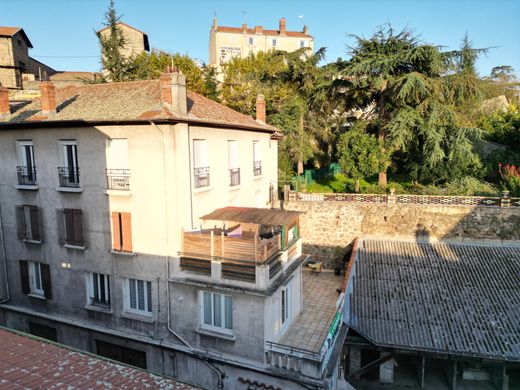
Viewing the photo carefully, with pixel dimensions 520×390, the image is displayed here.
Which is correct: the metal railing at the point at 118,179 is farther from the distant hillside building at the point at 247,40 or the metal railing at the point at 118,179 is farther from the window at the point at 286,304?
the distant hillside building at the point at 247,40

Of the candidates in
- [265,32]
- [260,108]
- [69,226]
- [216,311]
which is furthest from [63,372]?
[265,32]

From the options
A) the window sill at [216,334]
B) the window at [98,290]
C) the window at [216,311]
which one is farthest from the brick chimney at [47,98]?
the window sill at [216,334]

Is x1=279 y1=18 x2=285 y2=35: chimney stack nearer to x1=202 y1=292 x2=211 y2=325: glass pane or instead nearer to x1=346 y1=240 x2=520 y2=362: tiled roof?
x1=346 y1=240 x2=520 y2=362: tiled roof

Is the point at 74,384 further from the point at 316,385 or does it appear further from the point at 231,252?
the point at 316,385

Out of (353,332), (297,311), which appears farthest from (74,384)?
(353,332)

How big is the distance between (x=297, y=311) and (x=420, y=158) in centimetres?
1977

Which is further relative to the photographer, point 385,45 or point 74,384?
point 385,45

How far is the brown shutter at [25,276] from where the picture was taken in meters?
16.3

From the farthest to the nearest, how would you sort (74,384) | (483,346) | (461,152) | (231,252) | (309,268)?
(461,152) → (309,268) → (483,346) → (231,252) → (74,384)

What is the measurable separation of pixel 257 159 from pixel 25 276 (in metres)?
12.4

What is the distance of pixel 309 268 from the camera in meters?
23.7

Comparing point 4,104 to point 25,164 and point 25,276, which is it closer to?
point 25,164

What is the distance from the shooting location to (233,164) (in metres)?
17.3

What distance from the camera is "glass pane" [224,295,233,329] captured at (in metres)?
12.9
